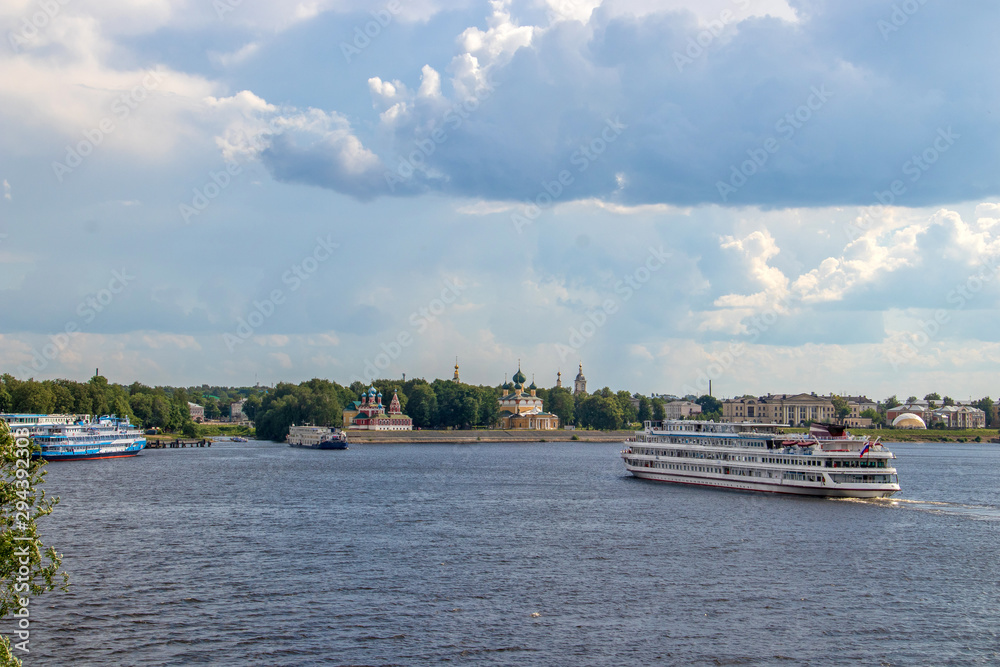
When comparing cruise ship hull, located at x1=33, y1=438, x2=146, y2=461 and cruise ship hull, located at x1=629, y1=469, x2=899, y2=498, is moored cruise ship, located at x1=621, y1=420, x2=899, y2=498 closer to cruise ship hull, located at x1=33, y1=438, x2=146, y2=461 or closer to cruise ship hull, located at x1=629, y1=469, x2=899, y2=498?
cruise ship hull, located at x1=629, y1=469, x2=899, y2=498

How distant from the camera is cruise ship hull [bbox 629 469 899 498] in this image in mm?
77938

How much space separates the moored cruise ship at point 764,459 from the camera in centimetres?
7825

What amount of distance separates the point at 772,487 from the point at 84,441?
11000cm

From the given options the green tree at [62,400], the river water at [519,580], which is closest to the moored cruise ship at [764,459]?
the river water at [519,580]

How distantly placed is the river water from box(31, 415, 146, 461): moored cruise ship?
64.1m

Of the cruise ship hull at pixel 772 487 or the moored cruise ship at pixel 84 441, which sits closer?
the cruise ship hull at pixel 772 487

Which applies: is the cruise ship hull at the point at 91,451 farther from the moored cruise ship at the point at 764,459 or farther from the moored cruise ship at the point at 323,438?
the moored cruise ship at the point at 764,459

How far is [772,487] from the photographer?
83.9 m

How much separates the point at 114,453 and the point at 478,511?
9803cm

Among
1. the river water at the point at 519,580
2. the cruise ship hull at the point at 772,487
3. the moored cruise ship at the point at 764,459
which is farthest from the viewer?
the moored cruise ship at the point at 764,459

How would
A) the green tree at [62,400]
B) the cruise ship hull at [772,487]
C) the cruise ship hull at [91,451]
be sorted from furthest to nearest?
1. the green tree at [62,400]
2. the cruise ship hull at [91,451]
3. the cruise ship hull at [772,487]

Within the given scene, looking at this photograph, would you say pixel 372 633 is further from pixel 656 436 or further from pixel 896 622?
pixel 656 436

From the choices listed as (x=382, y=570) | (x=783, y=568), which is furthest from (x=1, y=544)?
(x=783, y=568)

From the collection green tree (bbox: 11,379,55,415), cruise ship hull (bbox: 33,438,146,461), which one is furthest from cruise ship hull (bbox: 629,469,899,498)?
green tree (bbox: 11,379,55,415)
